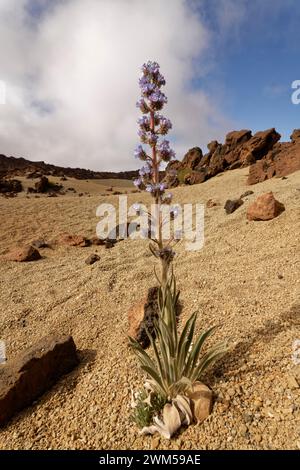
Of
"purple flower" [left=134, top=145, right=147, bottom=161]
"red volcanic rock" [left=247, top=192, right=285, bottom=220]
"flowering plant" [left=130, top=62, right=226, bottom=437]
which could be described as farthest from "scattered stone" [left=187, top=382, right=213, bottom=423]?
"red volcanic rock" [left=247, top=192, right=285, bottom=220]

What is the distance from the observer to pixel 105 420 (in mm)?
2887

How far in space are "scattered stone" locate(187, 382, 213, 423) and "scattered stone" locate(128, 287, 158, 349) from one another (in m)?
1.24

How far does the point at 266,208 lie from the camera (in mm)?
7754

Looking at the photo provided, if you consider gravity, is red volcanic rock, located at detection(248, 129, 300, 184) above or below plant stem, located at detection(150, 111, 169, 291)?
above

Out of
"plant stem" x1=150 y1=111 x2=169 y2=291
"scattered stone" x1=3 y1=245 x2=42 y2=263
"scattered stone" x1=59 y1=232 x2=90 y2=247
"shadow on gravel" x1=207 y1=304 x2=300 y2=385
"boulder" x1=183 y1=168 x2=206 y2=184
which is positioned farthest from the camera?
"boulder" x1=183 y1=168 x2=206 y2=184

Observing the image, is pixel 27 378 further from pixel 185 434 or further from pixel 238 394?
pixel 238 394

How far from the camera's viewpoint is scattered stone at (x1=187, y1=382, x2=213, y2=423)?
2609mm

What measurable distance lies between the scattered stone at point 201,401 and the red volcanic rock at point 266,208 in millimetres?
5857

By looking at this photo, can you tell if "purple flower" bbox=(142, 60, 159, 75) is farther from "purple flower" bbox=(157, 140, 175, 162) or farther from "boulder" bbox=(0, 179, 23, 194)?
"boulder" bbox=(0, 179, 23, 194)

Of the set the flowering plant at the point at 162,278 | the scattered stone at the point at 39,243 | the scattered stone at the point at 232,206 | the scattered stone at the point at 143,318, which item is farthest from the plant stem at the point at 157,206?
the scattered stone at the point at 39,243

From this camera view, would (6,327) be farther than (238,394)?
Yes

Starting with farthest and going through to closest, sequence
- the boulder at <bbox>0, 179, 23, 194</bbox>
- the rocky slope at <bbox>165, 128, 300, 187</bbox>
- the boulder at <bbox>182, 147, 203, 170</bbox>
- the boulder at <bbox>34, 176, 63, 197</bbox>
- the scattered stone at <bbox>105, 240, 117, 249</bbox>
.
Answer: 1. the boulder at <bbox>182, 147, 203, 170</bbox>
2. the boulder at <bbox>34, 176, 63, 197</bbox>
3. the boulder at <bbox>0, 179, 23, 194</bbox>
4. the rocky slope at <bbox>165, 128, 300, 187</bbox>
5. the scattered stone at <bbox>105, 240, 117, 249</bbox>
